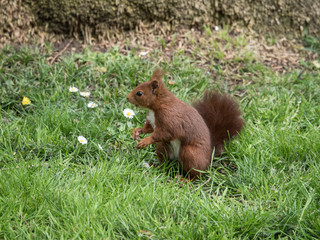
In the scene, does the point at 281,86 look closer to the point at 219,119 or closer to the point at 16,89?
the point at 219,119

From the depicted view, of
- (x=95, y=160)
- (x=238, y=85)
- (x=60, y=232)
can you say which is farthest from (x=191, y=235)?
(x=238, y=85)

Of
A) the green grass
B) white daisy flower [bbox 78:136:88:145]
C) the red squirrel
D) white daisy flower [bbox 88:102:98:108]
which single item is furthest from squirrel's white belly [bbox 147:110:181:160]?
white daisy flower [bbox 88:102:98:108]

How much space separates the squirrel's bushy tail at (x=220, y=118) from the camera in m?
3.29

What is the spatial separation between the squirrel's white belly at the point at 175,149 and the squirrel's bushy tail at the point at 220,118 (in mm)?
312

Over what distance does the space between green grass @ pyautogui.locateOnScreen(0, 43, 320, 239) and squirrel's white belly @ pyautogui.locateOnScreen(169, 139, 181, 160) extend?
96 millimetres

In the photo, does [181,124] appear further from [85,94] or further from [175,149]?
[85,94]

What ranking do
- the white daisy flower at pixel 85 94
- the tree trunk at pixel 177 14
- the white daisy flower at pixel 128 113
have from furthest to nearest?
the tree trunk at pixel 177 14 < the white daisy flower at pixel 85 94 < the white daisy flower at pixel 128 113

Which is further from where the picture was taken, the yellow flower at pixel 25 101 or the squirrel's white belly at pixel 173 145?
the yellow flower at pixel 25 101

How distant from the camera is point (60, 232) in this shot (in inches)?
91.4

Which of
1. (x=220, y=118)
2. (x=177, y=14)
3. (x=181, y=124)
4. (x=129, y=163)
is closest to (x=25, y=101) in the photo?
(x=129, y=163)

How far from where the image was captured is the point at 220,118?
3.30 metres

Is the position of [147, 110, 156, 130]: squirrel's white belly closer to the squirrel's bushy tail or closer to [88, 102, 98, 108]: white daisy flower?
the squirrel's bushy tail

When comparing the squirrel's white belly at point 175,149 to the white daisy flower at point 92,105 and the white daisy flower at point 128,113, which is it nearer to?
the white daisy flower at point 128,113

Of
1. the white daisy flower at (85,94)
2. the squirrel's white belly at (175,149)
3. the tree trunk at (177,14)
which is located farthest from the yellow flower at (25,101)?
the squirrel's white belly at (175,149)
